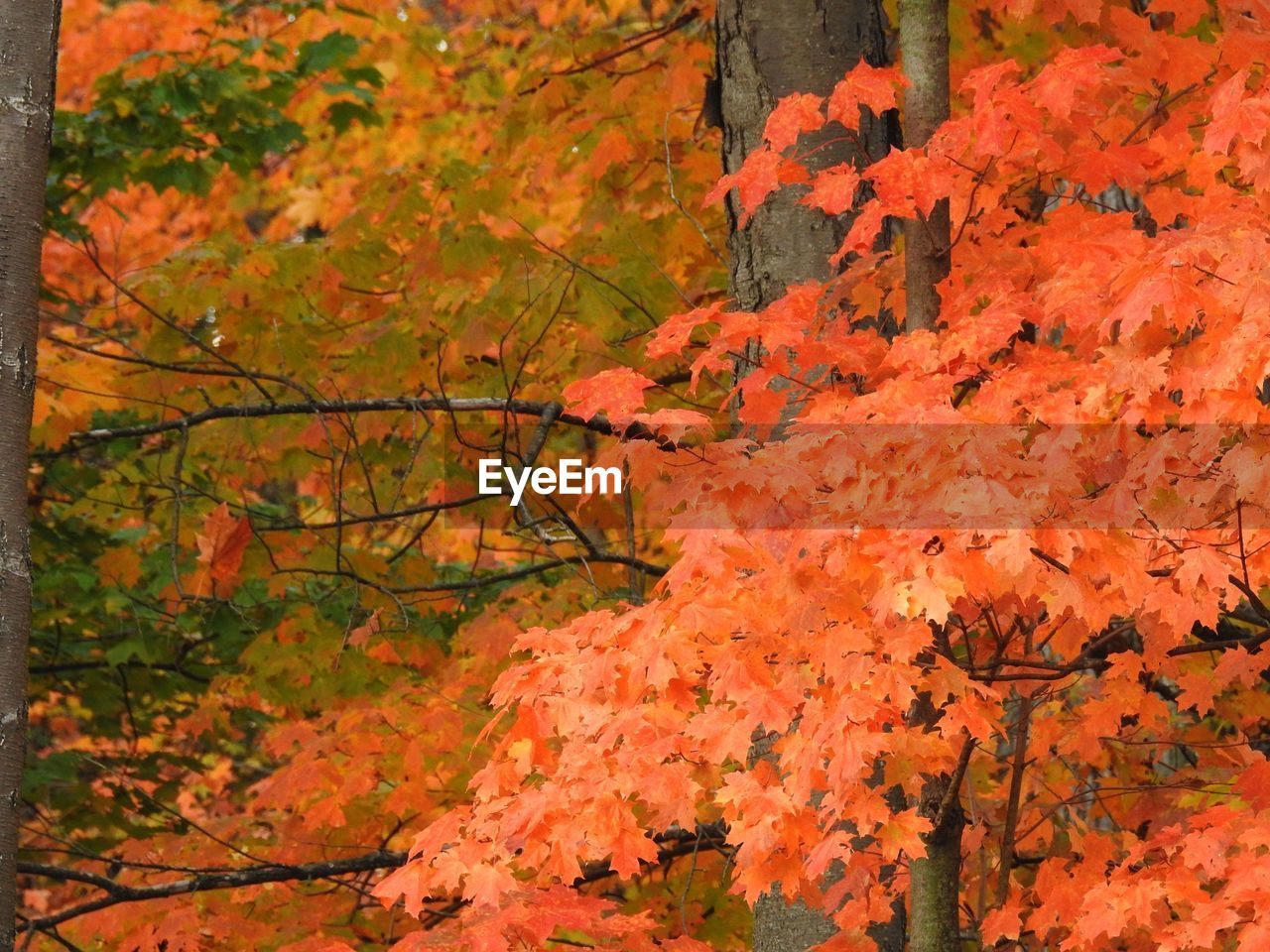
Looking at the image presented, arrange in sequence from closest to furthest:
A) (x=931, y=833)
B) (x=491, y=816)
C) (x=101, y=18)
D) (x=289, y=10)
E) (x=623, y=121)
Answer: (x=491, y=816) < (x=931, y=833) < (x=623, y=121) < (x=289, y=10) < (x=101, y=18)

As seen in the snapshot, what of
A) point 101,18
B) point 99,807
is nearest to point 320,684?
point 99,807

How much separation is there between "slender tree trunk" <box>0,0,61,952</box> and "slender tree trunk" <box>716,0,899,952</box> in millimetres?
2260

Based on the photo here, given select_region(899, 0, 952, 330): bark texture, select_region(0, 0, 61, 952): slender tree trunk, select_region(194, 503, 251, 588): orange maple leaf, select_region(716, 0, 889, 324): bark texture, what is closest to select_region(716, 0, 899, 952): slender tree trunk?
Answer: select_region(716, 0, 889, 324): bark texture

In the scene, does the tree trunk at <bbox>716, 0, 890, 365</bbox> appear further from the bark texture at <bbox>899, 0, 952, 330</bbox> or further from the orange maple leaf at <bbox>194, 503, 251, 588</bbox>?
the orange maple leaf at <bbox>194, 503, 251, 588</bbox>

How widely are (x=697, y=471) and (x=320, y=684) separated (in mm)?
3910

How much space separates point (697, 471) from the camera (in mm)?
3492

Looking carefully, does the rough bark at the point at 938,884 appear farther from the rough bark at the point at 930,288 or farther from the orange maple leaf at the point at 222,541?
the orange maple leaf at the point at 222,541

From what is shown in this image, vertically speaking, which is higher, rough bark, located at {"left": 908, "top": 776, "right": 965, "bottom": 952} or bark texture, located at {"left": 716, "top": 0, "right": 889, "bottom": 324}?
bark texture, located at {"left": 716, "top": 0, "right": 889, "bottom": 324}

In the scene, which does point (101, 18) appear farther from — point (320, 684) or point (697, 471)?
point (697, 471)

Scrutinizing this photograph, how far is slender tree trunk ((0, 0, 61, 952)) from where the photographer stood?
354 cm

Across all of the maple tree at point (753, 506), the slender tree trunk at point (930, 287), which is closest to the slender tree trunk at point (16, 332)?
the maple tree at point (753, 506)

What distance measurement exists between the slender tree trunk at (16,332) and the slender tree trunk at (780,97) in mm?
2260

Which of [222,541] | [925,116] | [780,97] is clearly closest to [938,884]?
[925,116]

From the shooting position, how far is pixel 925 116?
14.4ft
